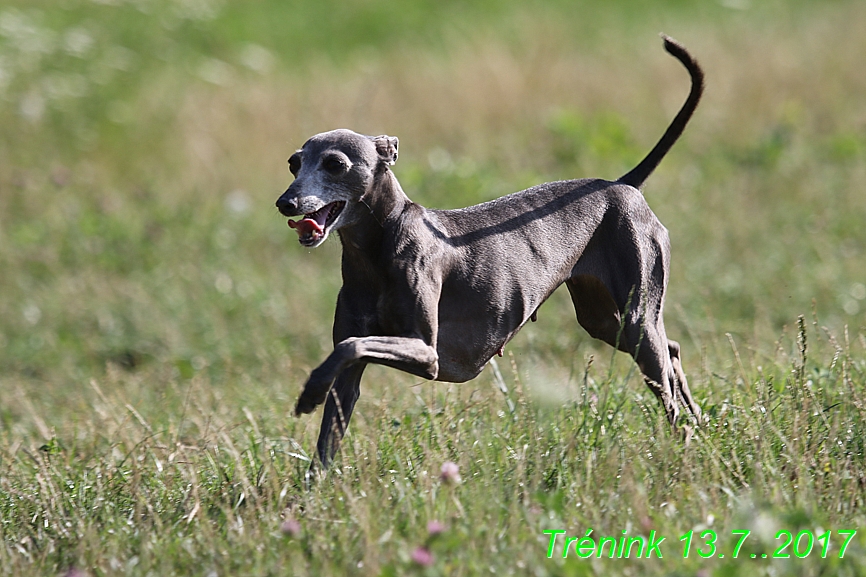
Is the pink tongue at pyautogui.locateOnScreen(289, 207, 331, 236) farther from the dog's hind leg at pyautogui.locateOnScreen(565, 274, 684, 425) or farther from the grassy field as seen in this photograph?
the dog's hind leg at pyautogui.locateOnScreen(565, 274, 684, 425)

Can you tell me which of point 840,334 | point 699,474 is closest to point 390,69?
point 840,334

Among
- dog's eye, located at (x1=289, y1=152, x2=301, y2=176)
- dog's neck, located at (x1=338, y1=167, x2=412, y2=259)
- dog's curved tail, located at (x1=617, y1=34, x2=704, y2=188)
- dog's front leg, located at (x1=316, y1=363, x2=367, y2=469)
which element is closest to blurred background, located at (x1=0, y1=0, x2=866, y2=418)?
dog's curved tail, located at (x1=617, y1=34, x2=704, y2=188)

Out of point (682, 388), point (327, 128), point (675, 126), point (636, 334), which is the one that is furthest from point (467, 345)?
point (327, 128)

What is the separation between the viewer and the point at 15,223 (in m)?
9.77

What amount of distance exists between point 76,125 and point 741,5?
8.80 metres

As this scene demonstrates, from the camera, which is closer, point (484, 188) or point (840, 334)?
point (840, 334)

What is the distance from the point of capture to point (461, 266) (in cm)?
401

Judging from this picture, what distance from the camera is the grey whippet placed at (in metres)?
3.71

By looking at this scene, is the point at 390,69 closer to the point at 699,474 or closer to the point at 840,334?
the point at 840,334

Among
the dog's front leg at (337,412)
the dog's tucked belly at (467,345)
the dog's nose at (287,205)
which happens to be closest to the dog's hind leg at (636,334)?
the dog's tucked belly at (467,345)

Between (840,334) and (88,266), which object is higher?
(840,334)

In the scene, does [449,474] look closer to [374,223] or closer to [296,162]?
[374,223]

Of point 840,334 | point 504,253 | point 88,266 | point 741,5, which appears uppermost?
point 741,5

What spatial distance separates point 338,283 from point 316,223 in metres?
4.85
